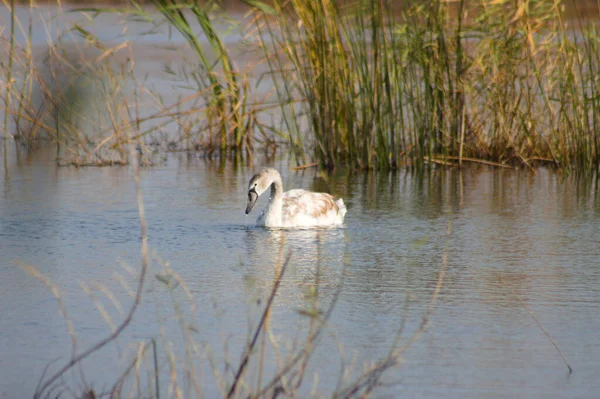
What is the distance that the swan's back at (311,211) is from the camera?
741 cm

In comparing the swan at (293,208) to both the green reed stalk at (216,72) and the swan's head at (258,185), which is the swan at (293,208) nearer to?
the swan's head at (258,185)

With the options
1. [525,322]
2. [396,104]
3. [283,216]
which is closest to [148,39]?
[396,104]

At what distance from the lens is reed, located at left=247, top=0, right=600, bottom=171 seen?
926 centimetres

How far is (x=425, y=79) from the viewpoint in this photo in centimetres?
939

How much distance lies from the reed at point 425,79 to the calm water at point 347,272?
35 centimetres

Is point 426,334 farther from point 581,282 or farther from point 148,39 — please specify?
point 148,39

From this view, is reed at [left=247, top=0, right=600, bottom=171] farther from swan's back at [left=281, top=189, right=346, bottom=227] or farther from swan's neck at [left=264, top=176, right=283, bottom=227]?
swan's neck at [left=264, top=176, right=283, bottom=227]

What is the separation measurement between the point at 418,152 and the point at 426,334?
5.36 metres

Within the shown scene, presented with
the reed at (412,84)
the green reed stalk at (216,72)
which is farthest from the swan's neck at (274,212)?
the green reed stalk at (216,72)

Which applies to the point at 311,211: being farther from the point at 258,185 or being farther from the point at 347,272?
the point at 347,272

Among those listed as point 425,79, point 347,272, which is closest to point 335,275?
point 347,272

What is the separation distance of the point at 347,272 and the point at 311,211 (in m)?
1.83

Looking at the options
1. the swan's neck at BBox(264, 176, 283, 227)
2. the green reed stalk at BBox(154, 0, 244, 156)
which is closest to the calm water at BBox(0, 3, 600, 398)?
the swan's neck at BBox(264, 176, 283, 227)

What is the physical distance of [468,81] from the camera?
9719mm
